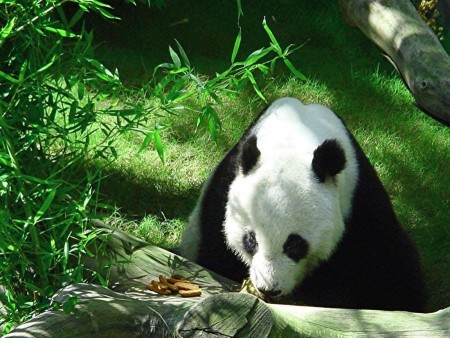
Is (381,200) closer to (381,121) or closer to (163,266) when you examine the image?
(163,266)

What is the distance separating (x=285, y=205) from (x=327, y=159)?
0.30 metres

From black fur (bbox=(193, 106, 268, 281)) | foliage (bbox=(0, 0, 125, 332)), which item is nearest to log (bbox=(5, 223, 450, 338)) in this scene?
foliage (bbox=(0, 0, 125, 332))

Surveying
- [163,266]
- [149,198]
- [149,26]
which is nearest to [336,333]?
[163,266]

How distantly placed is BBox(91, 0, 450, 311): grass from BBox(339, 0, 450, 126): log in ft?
3.66

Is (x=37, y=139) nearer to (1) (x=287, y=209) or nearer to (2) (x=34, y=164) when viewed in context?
(2) (x=34, y=164)

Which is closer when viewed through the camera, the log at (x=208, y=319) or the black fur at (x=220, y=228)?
the log at (x=208, y=319)

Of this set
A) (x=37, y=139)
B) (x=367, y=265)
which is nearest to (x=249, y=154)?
(x=367, y=265)

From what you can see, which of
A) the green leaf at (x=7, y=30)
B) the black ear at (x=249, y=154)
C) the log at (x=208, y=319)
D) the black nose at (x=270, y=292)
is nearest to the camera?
the log at (x=208, y=319)

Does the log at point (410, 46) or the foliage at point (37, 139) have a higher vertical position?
the log at point (410, 46)

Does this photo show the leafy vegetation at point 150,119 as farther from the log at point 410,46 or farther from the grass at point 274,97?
the log at point 410,46

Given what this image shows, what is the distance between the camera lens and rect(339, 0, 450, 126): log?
13.0 feet

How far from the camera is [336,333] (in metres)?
3.06

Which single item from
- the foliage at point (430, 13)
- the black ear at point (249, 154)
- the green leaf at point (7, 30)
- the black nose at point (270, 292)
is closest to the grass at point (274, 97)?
the foliage at point (430, 13)

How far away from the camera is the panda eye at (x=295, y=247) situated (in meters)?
3.80
